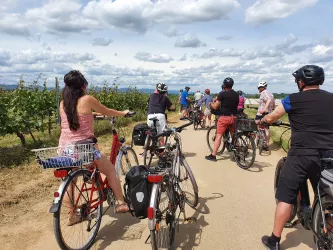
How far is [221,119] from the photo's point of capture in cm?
701

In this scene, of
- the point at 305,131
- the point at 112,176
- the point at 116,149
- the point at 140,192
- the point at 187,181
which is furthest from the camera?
the point at 116,149

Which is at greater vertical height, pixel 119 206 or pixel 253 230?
pixel 119 206

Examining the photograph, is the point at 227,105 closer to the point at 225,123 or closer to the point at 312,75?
the point at 225,123

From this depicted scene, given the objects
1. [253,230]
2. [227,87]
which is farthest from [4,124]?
[253,230]

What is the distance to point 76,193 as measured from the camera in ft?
11.0

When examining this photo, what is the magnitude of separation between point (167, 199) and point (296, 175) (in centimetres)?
142

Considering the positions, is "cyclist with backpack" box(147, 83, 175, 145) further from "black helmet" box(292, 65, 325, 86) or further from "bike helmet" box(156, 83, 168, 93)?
"black helmet" box(292, 65, 325, 86)

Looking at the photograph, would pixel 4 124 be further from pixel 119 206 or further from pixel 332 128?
pixel 332 128

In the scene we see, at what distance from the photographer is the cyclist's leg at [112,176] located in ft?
11.7

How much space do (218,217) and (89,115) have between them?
7.78 ft

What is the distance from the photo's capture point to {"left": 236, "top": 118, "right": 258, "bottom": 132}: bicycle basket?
6.43 meters

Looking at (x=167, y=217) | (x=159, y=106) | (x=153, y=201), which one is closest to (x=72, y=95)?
(x=153, y=201)

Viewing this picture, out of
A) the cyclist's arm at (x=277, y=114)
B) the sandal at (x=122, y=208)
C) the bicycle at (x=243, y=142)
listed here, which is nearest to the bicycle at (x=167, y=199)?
the sandal at (x=122, y=208)

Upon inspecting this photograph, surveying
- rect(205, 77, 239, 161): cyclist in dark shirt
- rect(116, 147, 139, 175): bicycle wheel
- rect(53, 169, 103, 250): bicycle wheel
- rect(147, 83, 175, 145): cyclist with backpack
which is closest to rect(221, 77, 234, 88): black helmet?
rect(205, 77, 239, 161): cyclist in dark shirt
